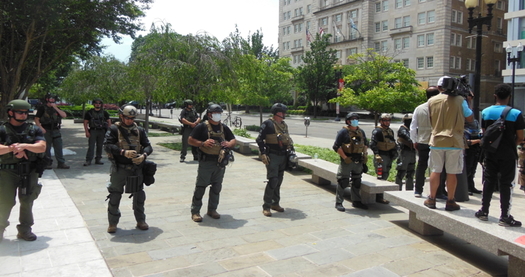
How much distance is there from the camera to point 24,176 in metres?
5.08

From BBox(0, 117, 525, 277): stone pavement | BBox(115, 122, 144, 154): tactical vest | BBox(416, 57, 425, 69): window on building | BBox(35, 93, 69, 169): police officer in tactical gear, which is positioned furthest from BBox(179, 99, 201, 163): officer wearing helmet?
BBox(416, 57, 425, 69): window on building

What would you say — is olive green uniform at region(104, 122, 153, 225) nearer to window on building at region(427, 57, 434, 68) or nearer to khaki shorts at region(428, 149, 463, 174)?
khaki shorts at region(428, 149, 463, 174)

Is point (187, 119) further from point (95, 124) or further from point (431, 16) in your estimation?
point (431, 16)

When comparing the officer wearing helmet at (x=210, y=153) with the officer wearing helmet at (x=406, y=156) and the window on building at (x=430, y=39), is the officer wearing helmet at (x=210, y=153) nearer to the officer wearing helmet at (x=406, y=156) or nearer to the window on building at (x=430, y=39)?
the officer wearing helmet at (x=406, y=156)

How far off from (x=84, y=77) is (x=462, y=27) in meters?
46.4

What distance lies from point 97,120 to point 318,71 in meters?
42.5

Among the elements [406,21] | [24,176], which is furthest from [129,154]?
[406,21]

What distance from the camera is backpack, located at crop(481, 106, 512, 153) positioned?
4.80 metres

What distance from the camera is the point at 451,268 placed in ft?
15.8

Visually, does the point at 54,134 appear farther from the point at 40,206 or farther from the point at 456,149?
the point at 456,149

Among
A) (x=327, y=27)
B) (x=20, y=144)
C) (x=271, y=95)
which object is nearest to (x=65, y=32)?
(x=20, y=144)

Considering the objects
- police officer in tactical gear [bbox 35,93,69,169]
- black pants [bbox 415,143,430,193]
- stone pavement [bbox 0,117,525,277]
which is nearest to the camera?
stone pavement [bbox 0,117,525,277]

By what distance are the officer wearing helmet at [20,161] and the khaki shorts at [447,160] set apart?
4.77 metres

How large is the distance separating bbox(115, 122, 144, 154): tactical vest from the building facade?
49.0 meters
